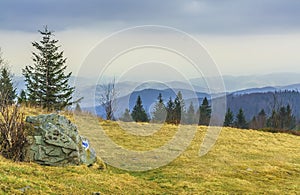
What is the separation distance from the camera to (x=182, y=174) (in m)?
11.5

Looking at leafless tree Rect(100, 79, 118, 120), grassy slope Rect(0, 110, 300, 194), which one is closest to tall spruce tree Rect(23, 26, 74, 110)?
leafless tree Rect(100, 79, 118, 120)

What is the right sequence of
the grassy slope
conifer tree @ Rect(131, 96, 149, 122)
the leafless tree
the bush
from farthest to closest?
conifer tree @ Rect(131, 96, 149, 122) < the leafless tree < the bush < the grassy slope

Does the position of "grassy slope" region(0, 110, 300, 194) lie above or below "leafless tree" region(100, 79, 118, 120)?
below

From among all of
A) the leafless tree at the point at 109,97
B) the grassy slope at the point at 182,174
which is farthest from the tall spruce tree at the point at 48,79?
the grassy slope at the point at 182,174

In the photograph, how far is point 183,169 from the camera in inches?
484

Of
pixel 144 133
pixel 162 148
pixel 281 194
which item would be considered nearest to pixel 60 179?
pixel 281 194

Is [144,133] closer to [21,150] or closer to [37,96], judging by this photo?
[21,150]

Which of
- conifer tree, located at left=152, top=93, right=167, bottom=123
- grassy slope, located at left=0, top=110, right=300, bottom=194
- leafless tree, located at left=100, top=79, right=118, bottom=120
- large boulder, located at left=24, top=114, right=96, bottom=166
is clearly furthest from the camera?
leafless tree, located at left=100, top=79, right=118, bottom=120

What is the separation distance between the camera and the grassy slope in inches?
336

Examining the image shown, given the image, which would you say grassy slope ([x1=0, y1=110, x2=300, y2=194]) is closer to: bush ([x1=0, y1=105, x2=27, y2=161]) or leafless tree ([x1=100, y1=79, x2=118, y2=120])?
bush ([x1=0, y1=105, x2=27, y2=161])

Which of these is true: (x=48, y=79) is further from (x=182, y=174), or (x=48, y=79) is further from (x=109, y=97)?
(x=182, y=174)

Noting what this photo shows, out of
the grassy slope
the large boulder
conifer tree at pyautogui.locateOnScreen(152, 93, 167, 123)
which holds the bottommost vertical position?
the grassy slope

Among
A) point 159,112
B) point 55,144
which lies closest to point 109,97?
point 159,112

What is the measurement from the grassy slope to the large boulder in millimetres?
574
